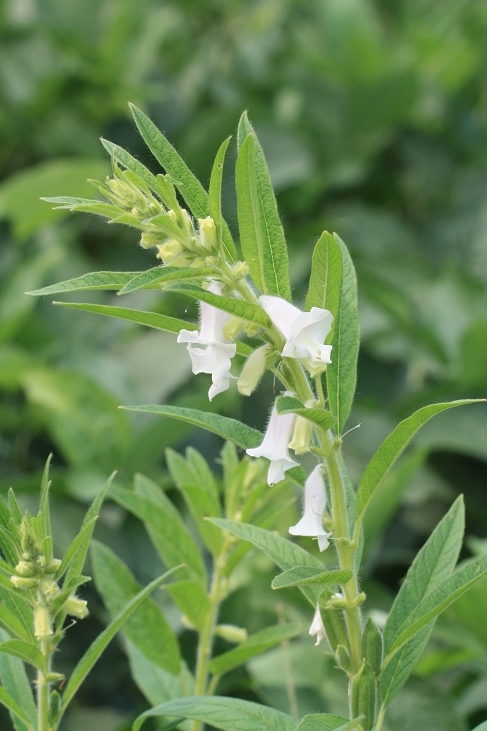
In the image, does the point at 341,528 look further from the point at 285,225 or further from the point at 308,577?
the point at 285,225

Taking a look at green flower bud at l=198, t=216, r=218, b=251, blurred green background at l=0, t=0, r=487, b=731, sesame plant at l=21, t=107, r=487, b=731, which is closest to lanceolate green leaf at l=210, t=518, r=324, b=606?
sesame plant at l=21, t=107, r=487, b=731

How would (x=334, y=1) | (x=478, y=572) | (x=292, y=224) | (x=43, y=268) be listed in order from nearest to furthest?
(x=478, y=572), (x=43, y=268), (x=292, y=224), (x=334, y=1)

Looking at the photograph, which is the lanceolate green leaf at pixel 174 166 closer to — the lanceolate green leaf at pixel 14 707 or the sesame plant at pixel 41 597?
the sesame plant at pixel 41 597

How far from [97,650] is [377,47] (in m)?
2.56

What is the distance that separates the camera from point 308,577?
0.67 meters

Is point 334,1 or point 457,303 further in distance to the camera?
point 334,1

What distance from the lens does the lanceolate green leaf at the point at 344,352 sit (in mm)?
738

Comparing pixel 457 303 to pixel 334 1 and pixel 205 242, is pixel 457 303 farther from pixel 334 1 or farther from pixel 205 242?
pixel 205 242

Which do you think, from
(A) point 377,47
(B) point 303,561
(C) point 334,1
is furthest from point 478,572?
(C) point 334,1

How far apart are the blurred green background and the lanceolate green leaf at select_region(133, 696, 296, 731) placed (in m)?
0.67

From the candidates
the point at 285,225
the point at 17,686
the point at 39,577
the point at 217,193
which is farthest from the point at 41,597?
the point at 285,225

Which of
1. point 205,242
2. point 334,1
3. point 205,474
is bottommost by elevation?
point 205,474

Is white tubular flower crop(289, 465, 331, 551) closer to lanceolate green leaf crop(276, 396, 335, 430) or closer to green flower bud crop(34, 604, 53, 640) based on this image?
lanceolate green leaf crop(276, 396, 335, 430)

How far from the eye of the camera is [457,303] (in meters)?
2.34
